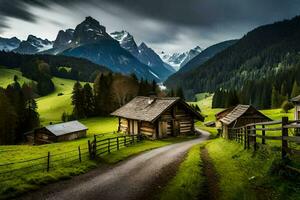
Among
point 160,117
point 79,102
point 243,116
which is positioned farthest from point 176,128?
point 79,102

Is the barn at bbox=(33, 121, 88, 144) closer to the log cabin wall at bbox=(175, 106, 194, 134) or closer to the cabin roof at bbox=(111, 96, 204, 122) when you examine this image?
the cabin roof at bbox=(111, 96, 204, 122)

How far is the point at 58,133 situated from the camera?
65.2 m

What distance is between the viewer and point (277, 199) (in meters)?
10.1

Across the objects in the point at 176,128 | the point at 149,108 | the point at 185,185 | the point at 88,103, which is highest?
the point at 88,103

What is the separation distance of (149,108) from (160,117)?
11.7ft

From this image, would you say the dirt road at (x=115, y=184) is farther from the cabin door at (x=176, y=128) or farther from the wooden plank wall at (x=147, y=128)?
the cabin door at (x=176, y=128)

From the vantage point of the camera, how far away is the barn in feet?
214

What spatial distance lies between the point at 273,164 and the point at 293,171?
1.12 metres

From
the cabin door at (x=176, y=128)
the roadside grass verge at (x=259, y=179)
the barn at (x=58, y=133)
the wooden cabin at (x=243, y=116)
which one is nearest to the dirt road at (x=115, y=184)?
the roadside grass verge at (x=259, y=179)

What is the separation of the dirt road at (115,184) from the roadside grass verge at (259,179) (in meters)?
3.37

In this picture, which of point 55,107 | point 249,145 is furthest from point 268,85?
point 249,145

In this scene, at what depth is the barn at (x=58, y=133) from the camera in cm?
6525

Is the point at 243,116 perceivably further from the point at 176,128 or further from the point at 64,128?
the point at 64,128

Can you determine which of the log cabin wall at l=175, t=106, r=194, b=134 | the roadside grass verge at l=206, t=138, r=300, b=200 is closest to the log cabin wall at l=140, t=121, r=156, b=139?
the log cabin wall at l=175, t=106, r=194, b=134
